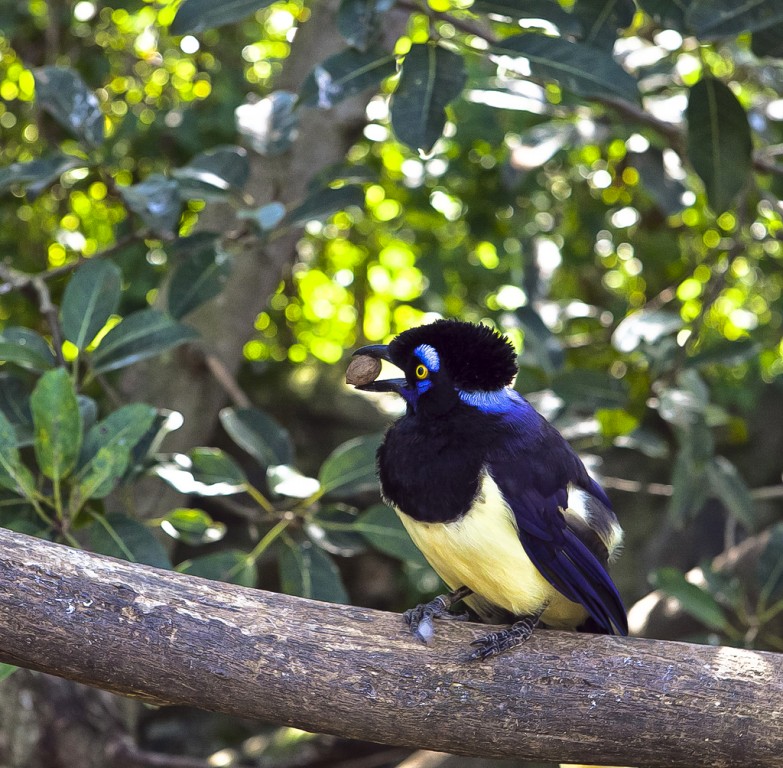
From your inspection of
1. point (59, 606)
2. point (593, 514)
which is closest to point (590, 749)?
point (593, 514)

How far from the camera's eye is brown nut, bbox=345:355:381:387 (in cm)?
235

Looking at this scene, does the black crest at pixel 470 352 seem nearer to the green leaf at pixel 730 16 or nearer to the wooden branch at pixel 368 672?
the wooden branch at pixel 368 672

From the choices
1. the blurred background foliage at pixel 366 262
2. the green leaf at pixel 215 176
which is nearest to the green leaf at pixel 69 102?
the blurred background foliage at pixel 366 262

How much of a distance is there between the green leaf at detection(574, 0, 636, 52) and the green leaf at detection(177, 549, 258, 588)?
66.7 inches

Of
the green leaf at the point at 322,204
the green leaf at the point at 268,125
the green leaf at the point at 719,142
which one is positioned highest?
the green leaf at the point at 719,142

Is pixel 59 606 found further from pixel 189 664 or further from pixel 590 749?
pixel 590 749

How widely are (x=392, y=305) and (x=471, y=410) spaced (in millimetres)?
2972

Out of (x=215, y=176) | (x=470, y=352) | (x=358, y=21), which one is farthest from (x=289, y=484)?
(x=358, y=21)

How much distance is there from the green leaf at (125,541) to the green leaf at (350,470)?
0.52 m

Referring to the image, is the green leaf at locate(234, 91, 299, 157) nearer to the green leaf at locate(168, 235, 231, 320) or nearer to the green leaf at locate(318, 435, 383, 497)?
the green leaf at locate(168, 235, 231, 320)

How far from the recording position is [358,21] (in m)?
2.50

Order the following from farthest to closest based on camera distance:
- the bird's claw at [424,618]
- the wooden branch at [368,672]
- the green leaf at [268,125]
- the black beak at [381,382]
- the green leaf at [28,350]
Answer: the green leaf at [268,125] < the green leaf at [28,350] < the black beak at [381,382] < the bird's claw at [424,618] < the wooden branch at [368,672]

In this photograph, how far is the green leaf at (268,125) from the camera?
2.97 meters

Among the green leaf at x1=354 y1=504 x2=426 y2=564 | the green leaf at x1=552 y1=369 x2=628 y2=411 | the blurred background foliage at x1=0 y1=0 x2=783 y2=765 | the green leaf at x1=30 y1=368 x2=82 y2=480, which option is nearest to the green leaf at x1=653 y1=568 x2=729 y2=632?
the blurred background foliage at x1=0 y1=0 x2=783 y2=765
